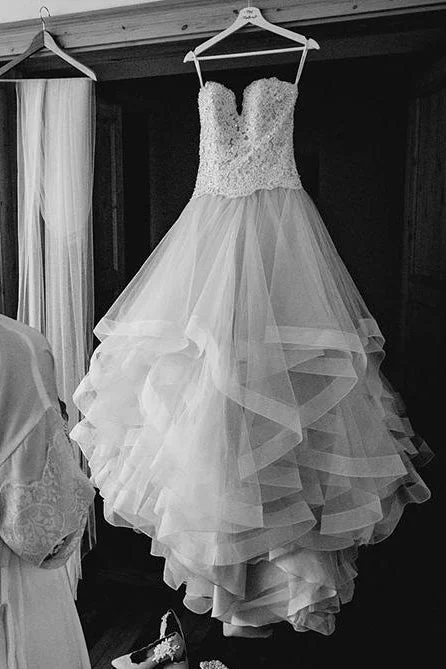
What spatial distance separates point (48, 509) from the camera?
1.12 m

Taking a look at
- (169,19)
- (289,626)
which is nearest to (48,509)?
(289,626)

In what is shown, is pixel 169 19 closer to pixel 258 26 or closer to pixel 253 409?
pixel 258 26

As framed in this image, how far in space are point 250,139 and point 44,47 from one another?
851 mm

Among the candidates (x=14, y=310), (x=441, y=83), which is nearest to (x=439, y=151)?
(x=441, y=83)

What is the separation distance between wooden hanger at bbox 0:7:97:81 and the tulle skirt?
2.55 feet

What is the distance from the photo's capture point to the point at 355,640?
239 cm

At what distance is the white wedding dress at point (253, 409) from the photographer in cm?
185

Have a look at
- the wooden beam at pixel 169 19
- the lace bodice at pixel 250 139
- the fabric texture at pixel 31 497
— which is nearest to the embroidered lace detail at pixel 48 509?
the fabric texture at pixel 31 497

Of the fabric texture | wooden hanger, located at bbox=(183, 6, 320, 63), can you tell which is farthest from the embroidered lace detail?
wooden hanger, located at bbox=(183, 6, 320, 63)

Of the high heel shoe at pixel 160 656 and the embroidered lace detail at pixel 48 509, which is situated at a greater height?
the embroidered lace detail at pixel 48 509

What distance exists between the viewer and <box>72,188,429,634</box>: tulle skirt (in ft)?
6.04

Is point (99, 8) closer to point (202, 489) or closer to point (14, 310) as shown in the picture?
point (14, 310)

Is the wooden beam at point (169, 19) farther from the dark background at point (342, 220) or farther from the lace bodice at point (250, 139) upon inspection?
the dark background at point (342, 220)

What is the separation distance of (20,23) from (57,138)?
422 millimetres
